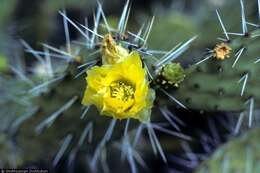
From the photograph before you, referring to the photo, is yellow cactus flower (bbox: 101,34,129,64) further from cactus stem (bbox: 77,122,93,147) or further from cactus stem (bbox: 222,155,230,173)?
cactus stem (bbox: 222,155,230,173)

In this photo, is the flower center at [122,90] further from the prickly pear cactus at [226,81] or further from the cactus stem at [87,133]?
the cactus stem at [87,133]

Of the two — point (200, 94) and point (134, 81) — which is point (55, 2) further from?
point (134, 81)

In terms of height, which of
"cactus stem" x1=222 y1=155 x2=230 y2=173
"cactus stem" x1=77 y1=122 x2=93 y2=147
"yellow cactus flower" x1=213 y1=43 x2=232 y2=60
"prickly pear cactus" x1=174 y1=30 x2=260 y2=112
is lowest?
"cactus stem" x1=222 y1=155 x2=230 y2=173

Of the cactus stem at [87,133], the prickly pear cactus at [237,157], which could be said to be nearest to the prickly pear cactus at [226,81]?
the prickly pear cactus at [237,157]

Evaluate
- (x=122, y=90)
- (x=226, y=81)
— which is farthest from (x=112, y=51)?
(x=226, y=81)

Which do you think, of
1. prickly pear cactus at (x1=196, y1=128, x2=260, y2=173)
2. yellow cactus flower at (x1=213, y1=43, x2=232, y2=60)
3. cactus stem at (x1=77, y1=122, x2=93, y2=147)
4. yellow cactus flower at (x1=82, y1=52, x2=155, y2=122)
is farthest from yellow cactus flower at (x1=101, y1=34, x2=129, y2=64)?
prickly pear cactus at (x1=196, y1=128, x2=260, y2=173)

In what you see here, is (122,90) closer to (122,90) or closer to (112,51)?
(122,90)

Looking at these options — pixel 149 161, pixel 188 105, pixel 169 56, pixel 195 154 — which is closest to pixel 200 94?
pixel 188 105

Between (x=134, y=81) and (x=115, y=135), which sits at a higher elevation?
(x=134, y=81)
